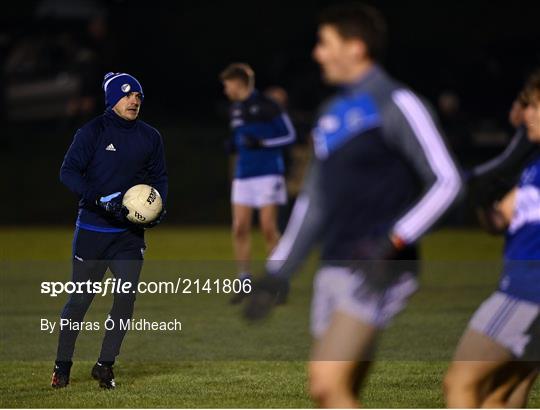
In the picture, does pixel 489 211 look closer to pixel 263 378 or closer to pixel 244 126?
pixel 263 378

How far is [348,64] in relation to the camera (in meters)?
5.47

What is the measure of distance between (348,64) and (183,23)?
2856 cm

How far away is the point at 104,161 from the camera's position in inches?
348

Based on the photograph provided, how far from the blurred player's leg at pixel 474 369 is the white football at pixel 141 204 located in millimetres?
3356

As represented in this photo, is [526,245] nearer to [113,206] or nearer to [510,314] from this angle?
[510,314]

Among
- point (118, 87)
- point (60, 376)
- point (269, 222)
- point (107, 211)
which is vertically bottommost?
point (269, 222)

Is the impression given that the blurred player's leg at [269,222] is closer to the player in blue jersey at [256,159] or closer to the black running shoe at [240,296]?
the player in blue jersey at [256,159]

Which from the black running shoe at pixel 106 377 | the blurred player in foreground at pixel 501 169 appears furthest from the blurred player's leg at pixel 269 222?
the blurred player in foreground at pixel 501 169

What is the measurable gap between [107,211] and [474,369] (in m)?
3.52

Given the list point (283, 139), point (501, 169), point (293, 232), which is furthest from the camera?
point (283, 139)

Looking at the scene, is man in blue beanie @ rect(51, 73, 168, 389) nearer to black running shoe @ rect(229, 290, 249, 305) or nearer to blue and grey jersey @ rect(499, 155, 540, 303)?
blue and grey jersey @ rect(499, 155, 540, 303)

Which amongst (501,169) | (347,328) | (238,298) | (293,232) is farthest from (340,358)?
(238,298)

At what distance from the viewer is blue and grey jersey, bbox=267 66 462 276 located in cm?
536

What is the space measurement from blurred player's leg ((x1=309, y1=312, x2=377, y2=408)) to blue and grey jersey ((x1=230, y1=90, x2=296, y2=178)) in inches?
317
